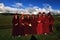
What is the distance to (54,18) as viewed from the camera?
4.04 metres

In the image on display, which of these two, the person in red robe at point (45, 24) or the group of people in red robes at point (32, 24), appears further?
the person in red robe at point (45, 24)

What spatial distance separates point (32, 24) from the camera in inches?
156

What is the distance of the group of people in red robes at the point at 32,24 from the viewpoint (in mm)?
3869

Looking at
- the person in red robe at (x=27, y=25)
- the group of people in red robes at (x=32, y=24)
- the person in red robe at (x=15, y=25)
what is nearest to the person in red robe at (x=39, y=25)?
the group of people in red robes at (x=32, y=24)

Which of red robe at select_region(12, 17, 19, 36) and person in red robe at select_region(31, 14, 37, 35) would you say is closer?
red robe at select_region(12, 17, 19, 36)

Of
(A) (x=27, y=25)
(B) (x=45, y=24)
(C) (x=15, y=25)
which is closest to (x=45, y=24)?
(B) (x=45, y=24)

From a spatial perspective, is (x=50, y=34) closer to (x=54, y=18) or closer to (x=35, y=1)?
(x=54, y=18)

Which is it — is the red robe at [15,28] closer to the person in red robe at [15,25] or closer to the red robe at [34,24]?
the person in red robe at [15,25]

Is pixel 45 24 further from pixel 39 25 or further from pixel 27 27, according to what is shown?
pixel 27 27

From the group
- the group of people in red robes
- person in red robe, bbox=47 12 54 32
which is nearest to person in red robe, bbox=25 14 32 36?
the group of people in red robes

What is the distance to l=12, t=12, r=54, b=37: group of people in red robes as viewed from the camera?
387 cm

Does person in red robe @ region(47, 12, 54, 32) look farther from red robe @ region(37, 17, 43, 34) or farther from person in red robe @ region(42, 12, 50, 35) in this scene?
red robe @ region(37, 17, 43, 34)

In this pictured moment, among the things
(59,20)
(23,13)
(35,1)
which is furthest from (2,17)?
(59,20)

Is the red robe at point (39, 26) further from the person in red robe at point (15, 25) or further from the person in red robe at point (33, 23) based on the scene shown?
the person in red robe at point (15, 25)
